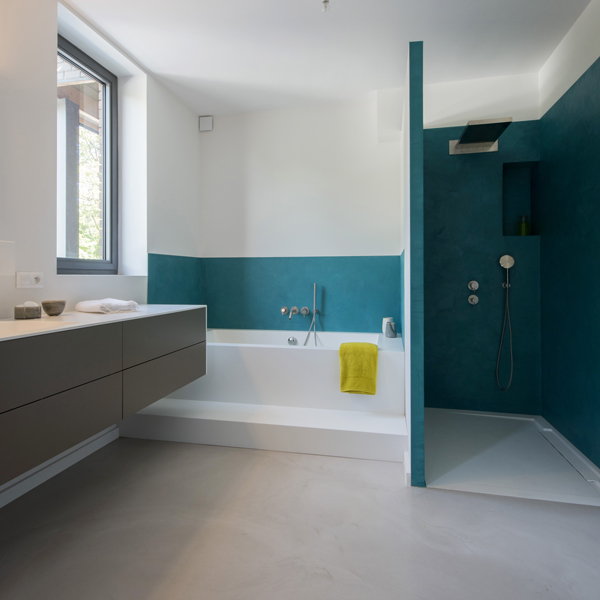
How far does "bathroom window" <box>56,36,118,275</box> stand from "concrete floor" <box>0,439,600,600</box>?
4.78ft

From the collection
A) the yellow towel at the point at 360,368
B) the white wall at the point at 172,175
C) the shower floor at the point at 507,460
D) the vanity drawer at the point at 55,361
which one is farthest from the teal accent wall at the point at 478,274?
the vanity drawer at the point at 55,361

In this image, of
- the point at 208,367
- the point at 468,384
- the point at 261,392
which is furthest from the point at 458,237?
the point at 208,367

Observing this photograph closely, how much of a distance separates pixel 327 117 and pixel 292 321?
197cm

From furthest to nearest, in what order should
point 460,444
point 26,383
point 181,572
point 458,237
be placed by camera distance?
1. point 458,237
2. point 460,444
3. point 181,572
4. point 26,383

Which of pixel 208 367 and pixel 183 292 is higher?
pixel 183 292

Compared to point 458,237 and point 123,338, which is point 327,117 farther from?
point 123,338

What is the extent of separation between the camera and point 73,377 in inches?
62.5

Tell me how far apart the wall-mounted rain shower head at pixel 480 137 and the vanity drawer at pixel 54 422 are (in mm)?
2839

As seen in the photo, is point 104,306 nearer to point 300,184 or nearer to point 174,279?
point 174,279

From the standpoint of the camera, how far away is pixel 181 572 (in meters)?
1.54

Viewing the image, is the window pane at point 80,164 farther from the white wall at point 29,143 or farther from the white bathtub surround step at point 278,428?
the white bathtub surround step at point 278,428

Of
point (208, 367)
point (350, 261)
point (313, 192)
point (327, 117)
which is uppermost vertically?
point (327, 117)

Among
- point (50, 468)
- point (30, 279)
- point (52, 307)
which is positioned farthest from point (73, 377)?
point (50, 468)

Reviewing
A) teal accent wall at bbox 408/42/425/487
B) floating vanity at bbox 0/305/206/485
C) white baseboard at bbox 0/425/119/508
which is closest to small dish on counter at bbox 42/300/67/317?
floating vanity at bbox 0/305/206/485
